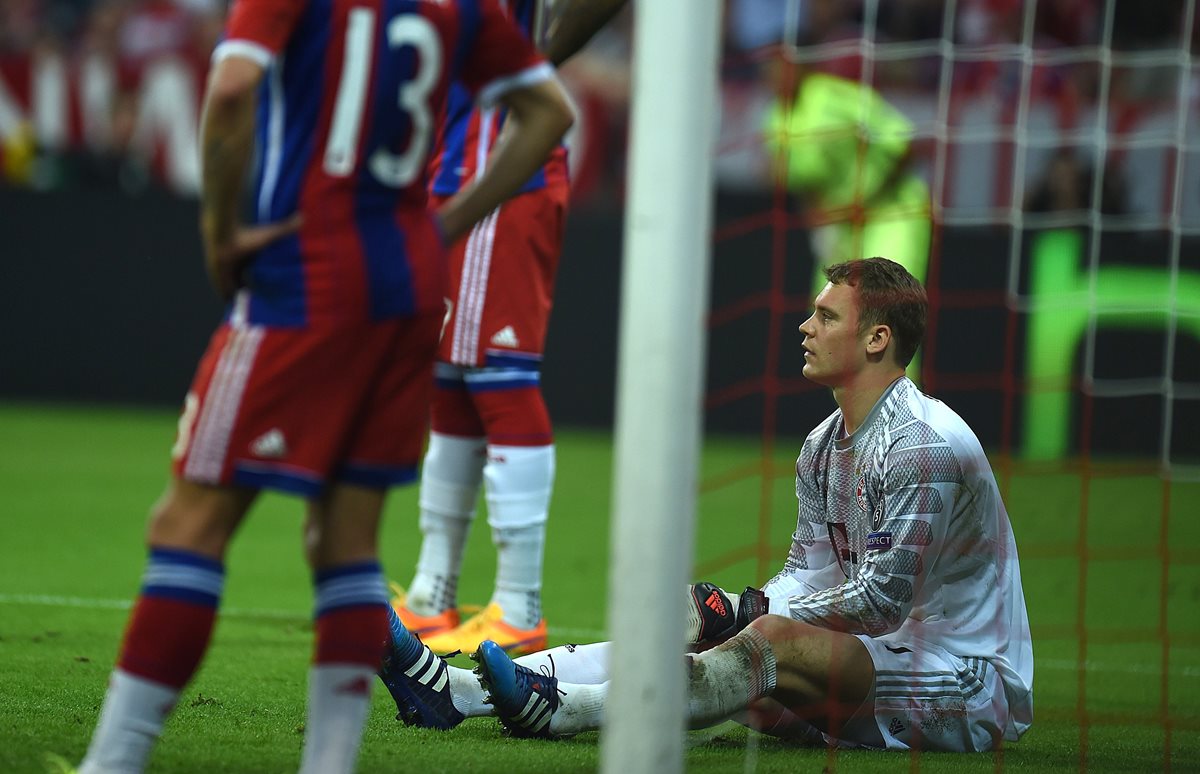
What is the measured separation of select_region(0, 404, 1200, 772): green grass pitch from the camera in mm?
3193

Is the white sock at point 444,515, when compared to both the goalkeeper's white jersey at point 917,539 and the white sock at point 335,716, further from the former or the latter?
the white sock at point 335,716

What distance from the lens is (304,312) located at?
Result: 2.43 m

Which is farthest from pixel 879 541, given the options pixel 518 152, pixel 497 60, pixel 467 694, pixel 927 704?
pixel 497 60

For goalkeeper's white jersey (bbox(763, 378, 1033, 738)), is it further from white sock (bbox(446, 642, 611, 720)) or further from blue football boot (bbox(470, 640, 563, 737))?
blue football boot (bbox(470, 640, 563, 737))

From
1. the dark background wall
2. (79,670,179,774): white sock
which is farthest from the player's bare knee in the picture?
the dark background wall

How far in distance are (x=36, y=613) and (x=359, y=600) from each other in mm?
2494

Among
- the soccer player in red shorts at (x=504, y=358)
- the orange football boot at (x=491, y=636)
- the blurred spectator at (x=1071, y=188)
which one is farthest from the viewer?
the blurred spectator at (x=1071, y=188)

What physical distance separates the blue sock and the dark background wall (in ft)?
23.5

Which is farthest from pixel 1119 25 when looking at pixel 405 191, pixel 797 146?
pixel 405 191

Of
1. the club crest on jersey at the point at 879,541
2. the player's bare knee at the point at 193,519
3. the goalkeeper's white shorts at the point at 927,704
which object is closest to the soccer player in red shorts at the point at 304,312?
the player's bare knee at the point at 193,519

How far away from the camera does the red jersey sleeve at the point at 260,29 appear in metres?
2.34

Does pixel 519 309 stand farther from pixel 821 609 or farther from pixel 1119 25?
pixel 1119 25

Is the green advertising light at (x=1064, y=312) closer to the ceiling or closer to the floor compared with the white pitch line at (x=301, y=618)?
closer to the ceiling

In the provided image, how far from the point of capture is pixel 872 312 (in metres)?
3.37
